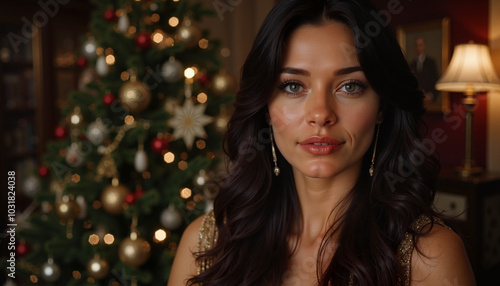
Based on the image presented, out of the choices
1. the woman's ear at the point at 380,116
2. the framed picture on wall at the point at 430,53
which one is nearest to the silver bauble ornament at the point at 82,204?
the woman's ear at the point at 380,116

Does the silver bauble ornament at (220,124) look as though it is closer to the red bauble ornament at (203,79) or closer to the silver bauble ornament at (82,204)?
the red bauble ornament at (203,79)

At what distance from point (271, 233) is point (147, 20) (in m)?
1.32

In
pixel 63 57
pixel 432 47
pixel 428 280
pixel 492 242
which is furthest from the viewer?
pixel 63 57

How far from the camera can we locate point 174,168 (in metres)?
2.06

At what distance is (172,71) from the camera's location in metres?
1.96

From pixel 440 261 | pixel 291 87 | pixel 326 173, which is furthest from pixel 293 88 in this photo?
pixel 440 261

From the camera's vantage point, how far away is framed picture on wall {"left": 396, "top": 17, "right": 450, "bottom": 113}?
10.8 ft

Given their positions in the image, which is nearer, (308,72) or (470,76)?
(308,72)

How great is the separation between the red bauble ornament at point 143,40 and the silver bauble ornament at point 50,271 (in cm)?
105

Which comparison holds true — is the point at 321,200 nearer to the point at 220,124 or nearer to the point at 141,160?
the point at 141,160

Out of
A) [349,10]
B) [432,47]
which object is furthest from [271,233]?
[432,47]

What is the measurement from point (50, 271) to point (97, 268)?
0.88 feet

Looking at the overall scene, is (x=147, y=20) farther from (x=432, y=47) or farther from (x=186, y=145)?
(x=432, y=47)

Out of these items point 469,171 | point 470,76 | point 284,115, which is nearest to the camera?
point 284,115
